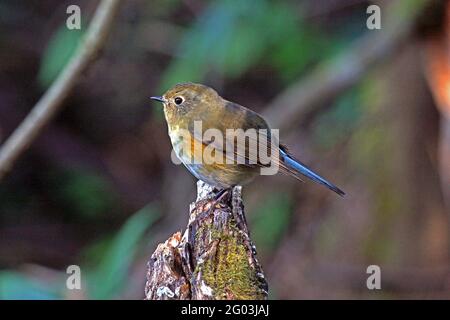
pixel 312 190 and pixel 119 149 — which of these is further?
pixel 119 149

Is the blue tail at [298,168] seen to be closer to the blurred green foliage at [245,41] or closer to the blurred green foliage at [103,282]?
the blurred green foliage at [103,282]

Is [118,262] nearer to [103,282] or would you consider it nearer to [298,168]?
[103,282]

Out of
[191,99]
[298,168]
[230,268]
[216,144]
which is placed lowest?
[230,268]

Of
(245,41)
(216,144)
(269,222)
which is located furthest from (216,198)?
(269,222)

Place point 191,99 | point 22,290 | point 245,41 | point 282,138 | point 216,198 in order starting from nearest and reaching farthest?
point 216,198 → point 22,290 → point 191,99 → point 245,41 → point 282,138

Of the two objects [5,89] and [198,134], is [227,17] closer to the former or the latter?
[198,134]
